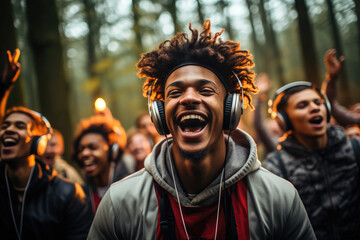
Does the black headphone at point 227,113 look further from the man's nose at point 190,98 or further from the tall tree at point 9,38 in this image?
the tall tree at point 9,38

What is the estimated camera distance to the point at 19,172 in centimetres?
262

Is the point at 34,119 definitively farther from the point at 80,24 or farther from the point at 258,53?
the point at 258,53

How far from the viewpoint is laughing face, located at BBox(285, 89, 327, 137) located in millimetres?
2768

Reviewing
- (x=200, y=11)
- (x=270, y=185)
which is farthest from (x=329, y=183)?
(x=200, y=11)

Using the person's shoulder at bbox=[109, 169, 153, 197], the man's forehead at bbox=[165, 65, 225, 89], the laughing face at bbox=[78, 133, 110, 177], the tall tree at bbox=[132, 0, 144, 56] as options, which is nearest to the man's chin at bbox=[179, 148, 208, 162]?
the person's shoulder at bbox=[109, 169, 153, 197]

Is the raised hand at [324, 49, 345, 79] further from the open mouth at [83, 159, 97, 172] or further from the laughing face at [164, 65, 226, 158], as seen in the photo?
the open mouth at [83, 159, 97, 172]

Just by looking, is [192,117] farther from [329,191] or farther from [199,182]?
[329,191]

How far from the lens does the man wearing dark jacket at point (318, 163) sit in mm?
2578

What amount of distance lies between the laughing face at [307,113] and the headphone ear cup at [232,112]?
1338mm

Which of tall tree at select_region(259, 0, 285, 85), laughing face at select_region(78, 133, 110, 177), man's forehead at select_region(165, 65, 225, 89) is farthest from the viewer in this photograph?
tall tree at select_region(259, 0, 285, 85)

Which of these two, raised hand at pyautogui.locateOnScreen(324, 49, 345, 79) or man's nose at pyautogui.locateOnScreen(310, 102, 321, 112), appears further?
raised hand at pyautogui.locateOnScreen(324, 49, 345, 79)

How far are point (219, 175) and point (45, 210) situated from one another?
1.97m

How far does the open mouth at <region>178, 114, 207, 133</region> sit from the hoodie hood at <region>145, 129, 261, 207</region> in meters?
0.29

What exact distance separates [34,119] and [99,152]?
3.78 feet
